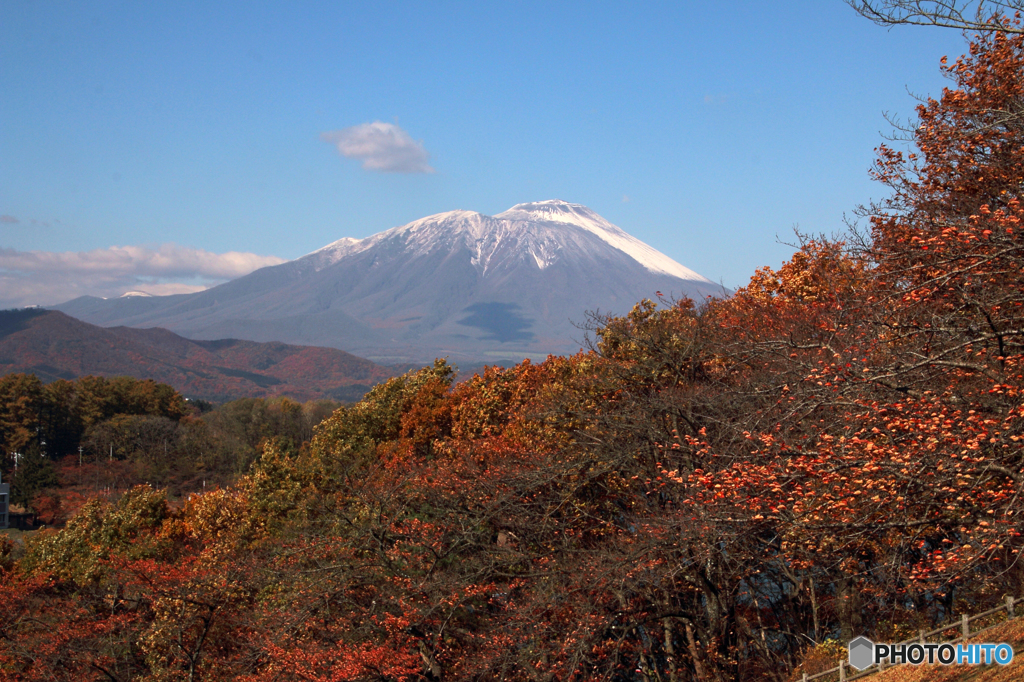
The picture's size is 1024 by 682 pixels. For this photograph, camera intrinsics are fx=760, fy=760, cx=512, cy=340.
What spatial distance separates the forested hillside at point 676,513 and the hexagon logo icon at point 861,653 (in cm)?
112

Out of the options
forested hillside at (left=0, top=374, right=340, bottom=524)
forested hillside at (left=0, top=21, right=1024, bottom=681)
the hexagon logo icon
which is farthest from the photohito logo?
forested hillside at (left=0, top=374, right=340, bottom=524)

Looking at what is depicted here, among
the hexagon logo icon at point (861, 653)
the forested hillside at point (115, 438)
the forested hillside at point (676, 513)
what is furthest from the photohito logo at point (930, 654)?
the forested hillside at point (115, 438)

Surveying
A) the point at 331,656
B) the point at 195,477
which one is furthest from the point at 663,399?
the point at 195,477

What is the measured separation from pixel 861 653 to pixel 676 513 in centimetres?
356

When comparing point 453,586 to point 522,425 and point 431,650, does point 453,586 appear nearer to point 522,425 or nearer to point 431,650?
point 431,650

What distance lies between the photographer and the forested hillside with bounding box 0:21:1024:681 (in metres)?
8.02

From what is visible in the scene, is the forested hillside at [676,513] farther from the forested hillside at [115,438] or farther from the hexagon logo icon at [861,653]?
the forested hillside at [115,438]

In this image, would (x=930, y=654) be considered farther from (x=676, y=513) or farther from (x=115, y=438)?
(x=115, y=438)

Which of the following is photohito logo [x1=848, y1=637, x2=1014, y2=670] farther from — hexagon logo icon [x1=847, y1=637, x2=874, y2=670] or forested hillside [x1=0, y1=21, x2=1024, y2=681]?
forested hillside [x1=0, y1=21, x2=1024, y2=681]

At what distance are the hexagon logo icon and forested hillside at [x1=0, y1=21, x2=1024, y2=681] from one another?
112 centimetres

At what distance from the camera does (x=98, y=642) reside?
17891 mm

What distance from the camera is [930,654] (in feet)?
33.6

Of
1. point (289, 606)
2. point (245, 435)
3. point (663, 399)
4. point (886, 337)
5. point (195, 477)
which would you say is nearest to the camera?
point (886, 337)

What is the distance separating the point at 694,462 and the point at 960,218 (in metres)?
5.97
